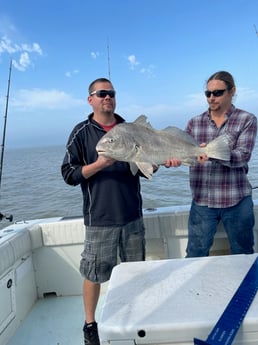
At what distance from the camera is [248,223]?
2.98 metres

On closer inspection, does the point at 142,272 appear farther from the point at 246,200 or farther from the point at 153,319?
the point at 246,200

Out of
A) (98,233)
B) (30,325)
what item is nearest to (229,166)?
(98,233)

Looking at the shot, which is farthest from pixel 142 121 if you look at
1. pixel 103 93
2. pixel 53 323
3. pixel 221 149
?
pixel 53 323

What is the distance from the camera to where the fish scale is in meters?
1.23

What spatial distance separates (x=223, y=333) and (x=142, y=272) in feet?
2.09

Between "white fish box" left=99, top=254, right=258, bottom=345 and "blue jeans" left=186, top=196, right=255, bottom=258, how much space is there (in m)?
1.16

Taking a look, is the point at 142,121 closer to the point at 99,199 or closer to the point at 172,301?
the point at 99,199

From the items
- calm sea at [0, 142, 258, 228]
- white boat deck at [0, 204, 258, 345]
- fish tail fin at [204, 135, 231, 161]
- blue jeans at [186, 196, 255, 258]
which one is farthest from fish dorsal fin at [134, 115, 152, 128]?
calm sea at [0, 142, 258, 228]

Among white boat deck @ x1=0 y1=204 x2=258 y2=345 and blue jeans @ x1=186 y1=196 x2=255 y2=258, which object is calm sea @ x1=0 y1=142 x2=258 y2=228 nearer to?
white boat deck @ x1=0 y1=204 x2=258 y2=345

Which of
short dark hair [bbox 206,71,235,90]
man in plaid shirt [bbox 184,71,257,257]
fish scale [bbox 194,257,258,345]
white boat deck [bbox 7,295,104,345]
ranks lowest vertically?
white boat deck [bbox 7,295,104,345]

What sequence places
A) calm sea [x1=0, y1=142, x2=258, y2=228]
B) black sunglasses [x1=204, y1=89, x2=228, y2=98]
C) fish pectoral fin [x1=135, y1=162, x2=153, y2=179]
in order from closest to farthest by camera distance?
fish pectoral fin [x1=135, y1=162, x2=153, y2=179]
black sunglasses [x1=204, y1=89, x2=228, y2=98]
calm sea [x1=0, y1=142, x2=258, y2=228]

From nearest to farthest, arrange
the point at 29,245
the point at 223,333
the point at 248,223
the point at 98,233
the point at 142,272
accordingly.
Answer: the point at 223,333 < the point at 142,272 < the point at 98,233 < the point at 248,223 < the point at 29,245

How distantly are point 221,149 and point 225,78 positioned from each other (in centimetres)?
69

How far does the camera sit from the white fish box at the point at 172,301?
52.0 inches
